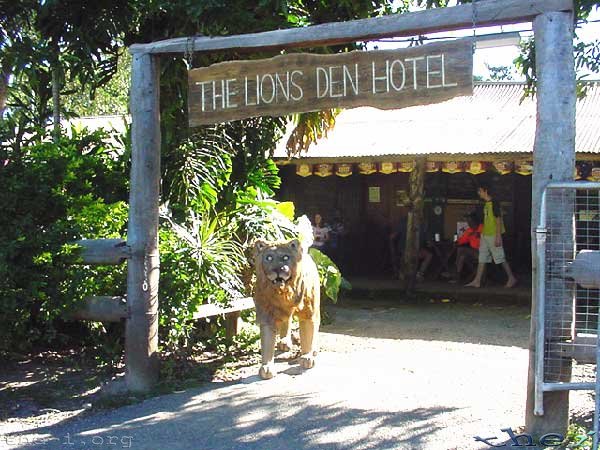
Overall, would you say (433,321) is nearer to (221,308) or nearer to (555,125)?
(221,308)

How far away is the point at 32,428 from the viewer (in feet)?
17.8

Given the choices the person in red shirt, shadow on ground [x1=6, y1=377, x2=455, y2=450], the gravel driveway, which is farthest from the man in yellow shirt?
shadow on ground [x1=6, y1=377, x2=455, y2=450]

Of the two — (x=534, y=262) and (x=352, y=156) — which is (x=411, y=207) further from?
(x=534, y=262)

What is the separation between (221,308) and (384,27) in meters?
3.47

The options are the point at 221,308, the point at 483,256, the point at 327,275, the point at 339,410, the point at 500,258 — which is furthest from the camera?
the point at 483,256

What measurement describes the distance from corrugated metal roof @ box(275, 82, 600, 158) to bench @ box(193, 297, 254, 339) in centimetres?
359

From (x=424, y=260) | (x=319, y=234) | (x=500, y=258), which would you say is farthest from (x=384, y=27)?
(x=424, y=260)

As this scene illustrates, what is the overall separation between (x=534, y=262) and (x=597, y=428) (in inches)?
42.8

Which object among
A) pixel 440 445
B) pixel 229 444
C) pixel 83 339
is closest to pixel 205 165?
pixel 83 339

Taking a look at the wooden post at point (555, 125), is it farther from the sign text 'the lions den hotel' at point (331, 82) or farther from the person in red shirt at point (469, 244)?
the person in red shirt at point (469, 244)

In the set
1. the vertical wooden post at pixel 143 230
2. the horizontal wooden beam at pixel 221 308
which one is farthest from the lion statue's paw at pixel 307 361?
the vertical wooden post at pixel 143 230

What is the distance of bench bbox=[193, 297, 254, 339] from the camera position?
7.29 m

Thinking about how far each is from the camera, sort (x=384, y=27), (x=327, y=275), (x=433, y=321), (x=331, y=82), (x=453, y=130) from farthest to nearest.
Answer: (x=453, y=130), (x=433, y=321), (x=327, y=275), (x=331, y=82), (x=384, y=27)

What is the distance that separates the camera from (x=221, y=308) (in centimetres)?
752
